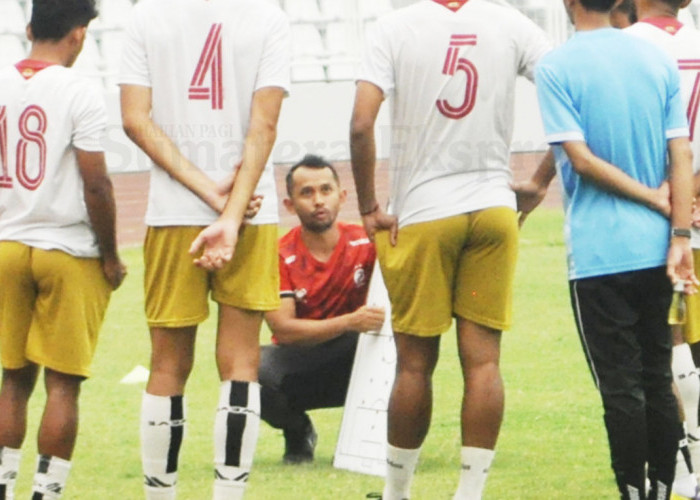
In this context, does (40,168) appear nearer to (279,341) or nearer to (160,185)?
(160,185)

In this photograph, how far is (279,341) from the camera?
7352 mm

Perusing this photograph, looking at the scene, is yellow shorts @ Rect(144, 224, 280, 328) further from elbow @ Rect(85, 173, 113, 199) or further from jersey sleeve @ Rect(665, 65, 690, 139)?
jersey sleeve @ Rect(665, 65, 690, 139)

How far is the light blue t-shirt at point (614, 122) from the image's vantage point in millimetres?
5477

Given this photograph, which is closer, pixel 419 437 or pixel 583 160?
pixel 583 160

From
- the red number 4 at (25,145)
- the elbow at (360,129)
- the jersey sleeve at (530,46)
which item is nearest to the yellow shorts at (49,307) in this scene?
the red number 4 at (25,145)

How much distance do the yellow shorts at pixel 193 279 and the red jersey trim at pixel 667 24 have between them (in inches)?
62.9

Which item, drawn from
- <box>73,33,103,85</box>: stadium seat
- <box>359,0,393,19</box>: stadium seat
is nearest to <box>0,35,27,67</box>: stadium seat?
<box>73,33,103,85</box>: stadium seat

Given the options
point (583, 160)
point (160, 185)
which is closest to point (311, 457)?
point (160, 185)

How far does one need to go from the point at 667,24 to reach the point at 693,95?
28 cm

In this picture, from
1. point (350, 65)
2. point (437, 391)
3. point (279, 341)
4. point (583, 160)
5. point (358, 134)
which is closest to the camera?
point (583, 160)

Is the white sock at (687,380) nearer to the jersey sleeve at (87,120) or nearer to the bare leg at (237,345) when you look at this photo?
the bare leg at (237,345)

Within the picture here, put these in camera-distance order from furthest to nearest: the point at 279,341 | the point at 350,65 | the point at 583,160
Result: 1. the point at 350,65
2. the point at 279,341
3. the point at 583,160

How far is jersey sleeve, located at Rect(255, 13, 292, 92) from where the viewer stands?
5.80 metres

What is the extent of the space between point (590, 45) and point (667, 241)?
691 mm
